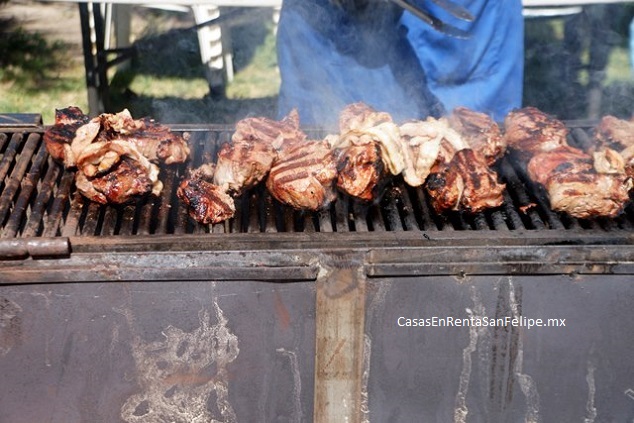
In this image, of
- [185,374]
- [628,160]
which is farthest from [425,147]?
[185,374]

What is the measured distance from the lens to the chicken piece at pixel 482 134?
3.43 m

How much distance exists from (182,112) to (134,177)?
181 inches

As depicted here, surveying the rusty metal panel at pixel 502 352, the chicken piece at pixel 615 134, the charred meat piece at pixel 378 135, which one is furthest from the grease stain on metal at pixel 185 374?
the chicken piece at pixel 615 134

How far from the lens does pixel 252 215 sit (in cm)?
316

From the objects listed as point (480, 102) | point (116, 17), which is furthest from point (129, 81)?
point (480, 102)

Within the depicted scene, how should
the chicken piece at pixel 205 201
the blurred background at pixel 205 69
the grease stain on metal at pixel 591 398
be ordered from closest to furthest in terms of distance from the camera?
1. the chicken piece at pixel 205 201
2. the grease stain on metal at pixel 591 398
3. the blurred background at pixel 205 69

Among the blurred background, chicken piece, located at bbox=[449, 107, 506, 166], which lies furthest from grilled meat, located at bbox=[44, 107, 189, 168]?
the blurred background

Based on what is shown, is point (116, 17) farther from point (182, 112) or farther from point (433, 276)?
point (433, 276)

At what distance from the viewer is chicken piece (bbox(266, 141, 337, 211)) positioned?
3.08 meters

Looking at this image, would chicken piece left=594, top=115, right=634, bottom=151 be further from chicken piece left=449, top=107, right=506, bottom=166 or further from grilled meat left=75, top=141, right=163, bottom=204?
grilled meat left=75, top=141, right=163, bottom=204

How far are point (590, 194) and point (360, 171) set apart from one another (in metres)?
0.99

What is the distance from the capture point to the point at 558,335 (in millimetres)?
3178

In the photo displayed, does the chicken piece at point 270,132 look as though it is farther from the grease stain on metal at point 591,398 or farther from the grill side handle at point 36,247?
the grease stain on metal at point 591,398

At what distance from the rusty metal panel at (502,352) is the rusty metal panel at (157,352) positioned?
0.36 m
